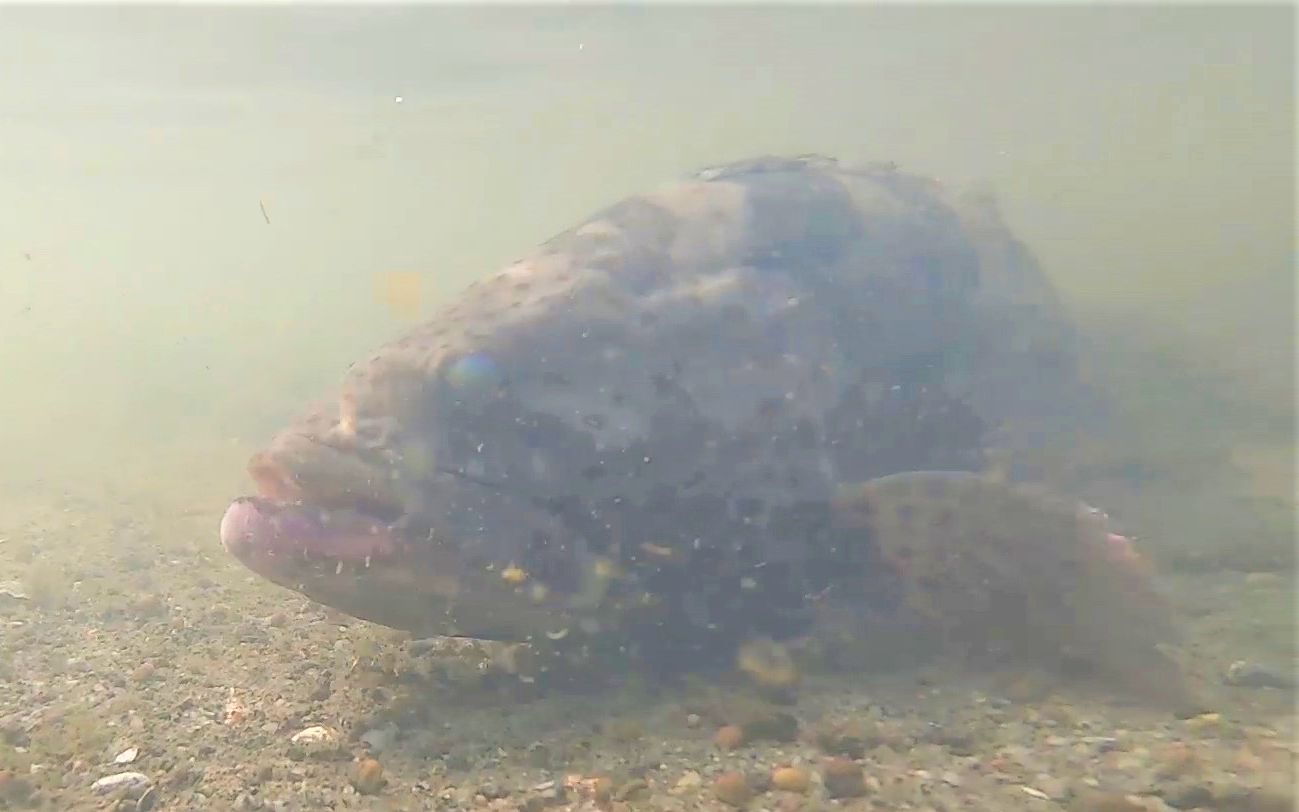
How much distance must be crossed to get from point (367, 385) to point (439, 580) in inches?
36.4

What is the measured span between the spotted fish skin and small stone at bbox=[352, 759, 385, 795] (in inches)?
27.6

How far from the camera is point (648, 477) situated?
3.97 meters

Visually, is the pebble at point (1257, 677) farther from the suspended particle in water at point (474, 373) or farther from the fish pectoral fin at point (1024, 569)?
the suspended particle in water at point (474, 373)

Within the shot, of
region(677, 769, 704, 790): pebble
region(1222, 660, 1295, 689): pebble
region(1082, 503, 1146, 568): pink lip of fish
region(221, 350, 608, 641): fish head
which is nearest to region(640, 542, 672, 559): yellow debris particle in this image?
region(221, 350, 608, 641): fish head

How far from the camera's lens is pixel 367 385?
388 cm

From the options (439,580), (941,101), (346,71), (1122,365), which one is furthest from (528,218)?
(439,580)

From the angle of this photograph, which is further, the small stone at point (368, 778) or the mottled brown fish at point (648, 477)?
the mottled brown fish at point (648, 477)

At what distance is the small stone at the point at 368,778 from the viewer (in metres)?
2.87

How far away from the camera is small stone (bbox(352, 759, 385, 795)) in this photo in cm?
287

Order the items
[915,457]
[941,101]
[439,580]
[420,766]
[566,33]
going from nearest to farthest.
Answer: [420,766]
[439,580]
[915,457]
[566,33]
[941,101]

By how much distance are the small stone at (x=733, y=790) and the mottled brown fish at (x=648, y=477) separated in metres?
1.18

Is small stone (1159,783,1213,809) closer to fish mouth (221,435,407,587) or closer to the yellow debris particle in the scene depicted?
the yellow debris particle

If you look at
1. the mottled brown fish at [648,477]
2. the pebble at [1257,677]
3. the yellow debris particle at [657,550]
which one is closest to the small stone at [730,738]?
the mottled brown fish at [648,477]

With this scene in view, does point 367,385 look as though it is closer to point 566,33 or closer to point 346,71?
point 566,33
